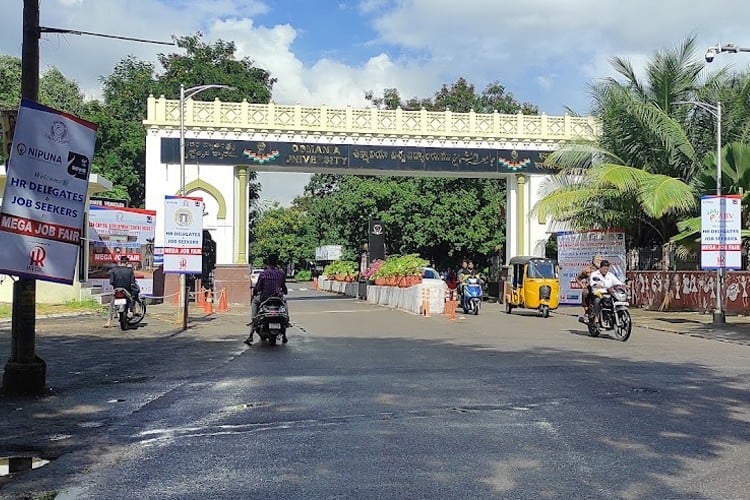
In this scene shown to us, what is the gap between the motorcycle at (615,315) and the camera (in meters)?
17.3

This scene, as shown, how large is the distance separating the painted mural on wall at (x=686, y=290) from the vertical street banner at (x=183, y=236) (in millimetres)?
15986

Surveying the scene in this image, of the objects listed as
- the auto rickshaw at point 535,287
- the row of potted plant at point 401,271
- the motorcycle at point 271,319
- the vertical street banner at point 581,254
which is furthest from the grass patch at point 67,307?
the vertical street banner at point 581,254

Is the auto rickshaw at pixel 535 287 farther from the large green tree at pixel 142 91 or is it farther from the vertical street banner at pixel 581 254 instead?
the large green tree at pixel 142 91

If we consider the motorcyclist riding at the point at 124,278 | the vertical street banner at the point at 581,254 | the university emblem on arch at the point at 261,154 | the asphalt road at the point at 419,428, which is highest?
the university emblem on arch at the point at 261,154

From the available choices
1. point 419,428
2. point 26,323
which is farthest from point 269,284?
point 419,428

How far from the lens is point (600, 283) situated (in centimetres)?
1834

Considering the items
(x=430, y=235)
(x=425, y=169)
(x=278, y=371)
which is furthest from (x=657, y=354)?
(x=430, y=235)

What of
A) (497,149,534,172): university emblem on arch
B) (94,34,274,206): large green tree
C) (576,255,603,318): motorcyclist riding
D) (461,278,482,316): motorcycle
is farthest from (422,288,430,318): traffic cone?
(94,34,274,206): large green tree

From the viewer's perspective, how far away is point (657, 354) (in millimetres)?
14391

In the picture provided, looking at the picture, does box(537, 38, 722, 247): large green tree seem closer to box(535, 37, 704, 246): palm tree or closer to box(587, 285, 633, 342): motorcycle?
box(535, 37, 704, 246): palm tree

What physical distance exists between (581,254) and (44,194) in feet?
87.0

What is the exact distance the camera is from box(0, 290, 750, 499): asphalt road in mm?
5805

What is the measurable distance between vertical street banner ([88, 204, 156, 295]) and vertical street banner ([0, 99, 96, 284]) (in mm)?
22387

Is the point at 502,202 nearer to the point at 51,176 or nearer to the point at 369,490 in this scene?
the point at 51,176
